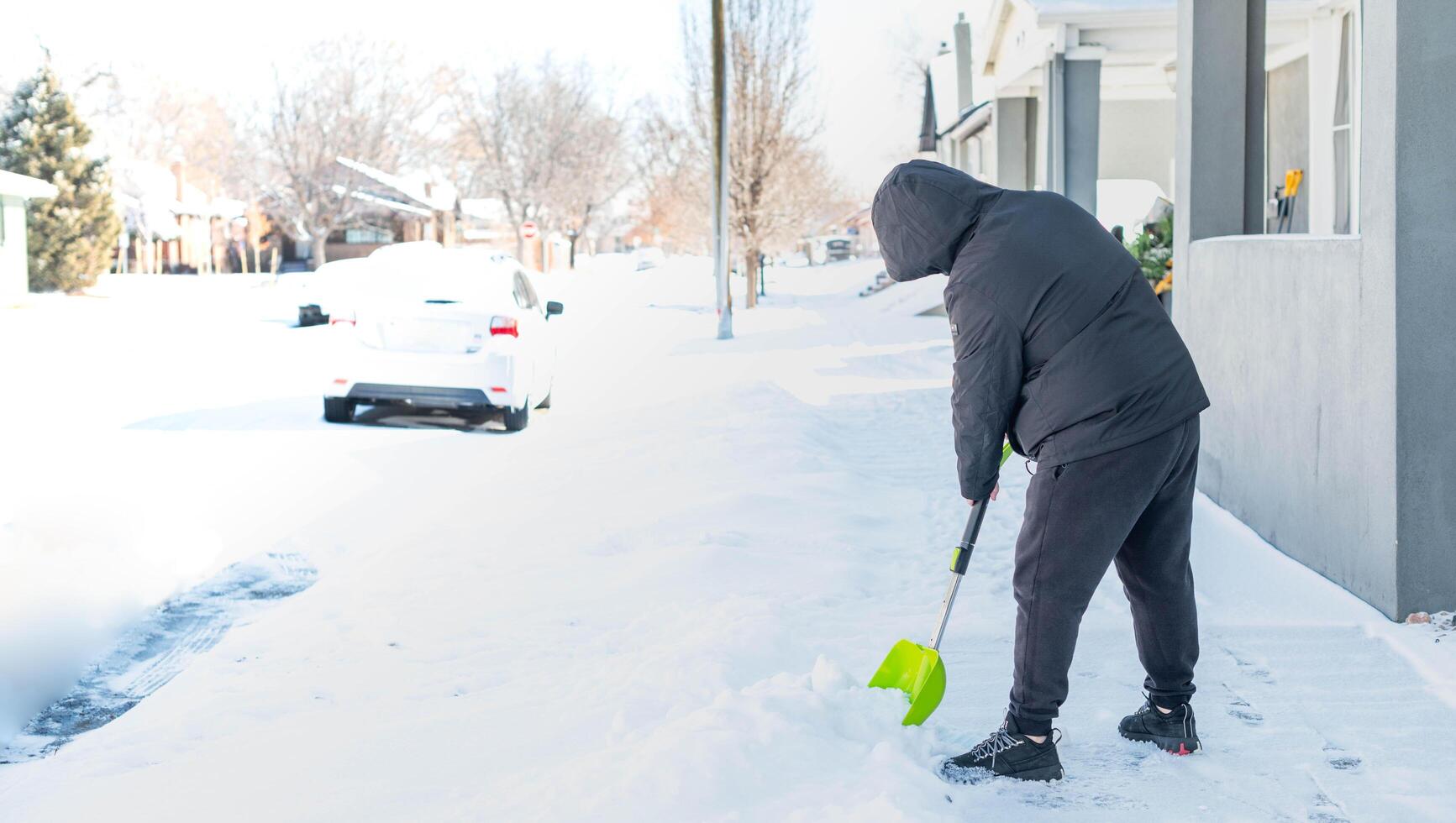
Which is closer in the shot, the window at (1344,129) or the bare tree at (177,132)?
the window at (1344,129)

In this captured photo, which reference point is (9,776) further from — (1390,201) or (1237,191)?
(1237,191)

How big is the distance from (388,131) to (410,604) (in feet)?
193

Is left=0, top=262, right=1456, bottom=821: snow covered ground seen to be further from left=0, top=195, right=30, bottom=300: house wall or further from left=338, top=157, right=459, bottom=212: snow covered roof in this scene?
left=338, top=157, right=459, bottom=212: snow covered roof

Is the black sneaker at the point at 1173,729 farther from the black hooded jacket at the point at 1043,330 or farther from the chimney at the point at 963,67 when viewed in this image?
the chimney at the point at 963,67

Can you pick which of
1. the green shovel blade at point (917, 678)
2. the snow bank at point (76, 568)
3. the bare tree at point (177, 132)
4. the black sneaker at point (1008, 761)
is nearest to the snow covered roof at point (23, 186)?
the snow bank at point (76, 568)

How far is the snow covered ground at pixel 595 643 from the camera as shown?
363 centimetres

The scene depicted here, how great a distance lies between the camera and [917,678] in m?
3.98

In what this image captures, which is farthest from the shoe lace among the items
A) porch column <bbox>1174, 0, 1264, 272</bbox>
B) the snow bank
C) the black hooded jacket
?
porch column <bbox>1174, 0, 1264, 272</bbox>

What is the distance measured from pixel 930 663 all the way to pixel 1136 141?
22.2 meters

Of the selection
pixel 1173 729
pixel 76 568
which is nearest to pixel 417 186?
pixel 76 568

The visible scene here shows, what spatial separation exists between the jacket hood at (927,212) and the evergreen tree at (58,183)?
40.5 meters

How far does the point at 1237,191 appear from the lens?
7809 mm

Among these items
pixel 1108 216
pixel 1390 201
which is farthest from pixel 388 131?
pixel 1390 201

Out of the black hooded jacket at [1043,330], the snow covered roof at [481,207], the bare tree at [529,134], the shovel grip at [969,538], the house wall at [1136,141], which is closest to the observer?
the black hooded jacket at [1043,330]
